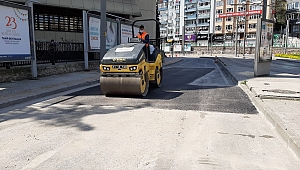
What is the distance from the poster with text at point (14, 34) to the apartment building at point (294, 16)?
7870 cm

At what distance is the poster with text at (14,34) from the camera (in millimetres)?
9734

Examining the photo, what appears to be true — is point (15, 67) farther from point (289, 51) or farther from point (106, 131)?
point (289, 51)

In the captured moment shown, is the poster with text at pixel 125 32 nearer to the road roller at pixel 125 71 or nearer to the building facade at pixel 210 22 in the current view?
the road roller at pixel 125 71

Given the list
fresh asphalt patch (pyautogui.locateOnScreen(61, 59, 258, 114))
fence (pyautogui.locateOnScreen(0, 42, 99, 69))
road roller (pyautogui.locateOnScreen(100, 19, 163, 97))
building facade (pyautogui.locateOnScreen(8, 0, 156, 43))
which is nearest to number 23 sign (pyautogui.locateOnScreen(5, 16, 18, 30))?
fence (pyautogui.locateOnScreen(0, 42, 99, 69))

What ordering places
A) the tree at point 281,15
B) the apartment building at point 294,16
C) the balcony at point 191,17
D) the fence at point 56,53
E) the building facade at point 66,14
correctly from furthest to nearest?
the balcony at point 191,17 → the tree at point 281,15 → the apartment building at point 294,16 → the building facade at point 66,14 → the fence at point 56,53

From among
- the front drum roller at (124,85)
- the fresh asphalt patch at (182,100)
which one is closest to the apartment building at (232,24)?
the fresh asphalt patch at (182,100)

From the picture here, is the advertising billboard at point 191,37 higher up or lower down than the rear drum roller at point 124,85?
higher up

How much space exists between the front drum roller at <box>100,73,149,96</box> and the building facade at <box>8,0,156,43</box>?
1411cm

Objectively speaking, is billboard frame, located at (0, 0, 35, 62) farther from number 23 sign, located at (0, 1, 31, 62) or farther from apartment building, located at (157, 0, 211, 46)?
apartment building, located at (157, 0, 211, 46)

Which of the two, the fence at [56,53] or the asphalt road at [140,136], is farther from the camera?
the fence at [56,53]

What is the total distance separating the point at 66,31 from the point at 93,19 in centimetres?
992

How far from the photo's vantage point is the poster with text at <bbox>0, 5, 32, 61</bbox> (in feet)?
31.9

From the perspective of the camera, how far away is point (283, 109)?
6.48 metres

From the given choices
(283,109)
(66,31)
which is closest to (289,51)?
(66,31)
